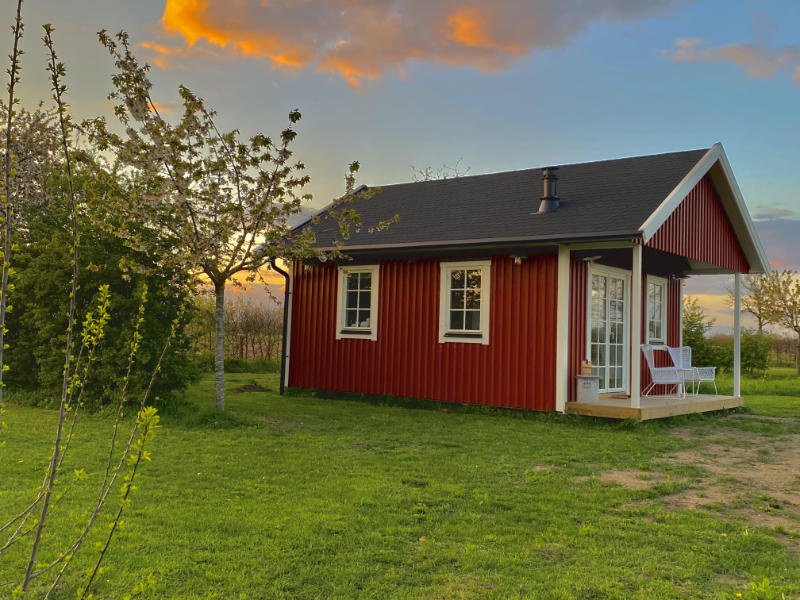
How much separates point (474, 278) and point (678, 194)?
345 centimetres

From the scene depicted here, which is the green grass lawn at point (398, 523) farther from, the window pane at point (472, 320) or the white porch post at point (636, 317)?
the window pane at point (472, 320)

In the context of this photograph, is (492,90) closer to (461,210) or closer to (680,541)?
(461,210)

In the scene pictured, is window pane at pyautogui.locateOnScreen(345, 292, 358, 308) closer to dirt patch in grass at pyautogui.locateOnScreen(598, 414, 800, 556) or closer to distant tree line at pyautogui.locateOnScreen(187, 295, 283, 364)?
dirt patch in grass at pyautogui.locateOnScreen(598, 414, 800, 556)

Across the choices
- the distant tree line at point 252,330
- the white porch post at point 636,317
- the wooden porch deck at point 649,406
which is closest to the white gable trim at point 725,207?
the white porch post at point 636,317

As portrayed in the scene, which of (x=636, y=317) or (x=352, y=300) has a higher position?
(x=352, y=300)

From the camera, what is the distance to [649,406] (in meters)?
9.98

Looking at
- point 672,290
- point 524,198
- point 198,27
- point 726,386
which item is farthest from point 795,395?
point 198,27

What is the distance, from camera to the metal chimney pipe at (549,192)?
1116cm

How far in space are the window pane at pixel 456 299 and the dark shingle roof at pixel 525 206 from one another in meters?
1.01

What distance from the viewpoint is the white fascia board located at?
9.36 meters

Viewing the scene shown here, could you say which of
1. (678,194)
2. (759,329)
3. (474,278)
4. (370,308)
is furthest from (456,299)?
(759,329)

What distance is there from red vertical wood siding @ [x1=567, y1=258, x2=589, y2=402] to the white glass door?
267 millimetres

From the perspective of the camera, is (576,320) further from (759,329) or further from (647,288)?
(759,329)

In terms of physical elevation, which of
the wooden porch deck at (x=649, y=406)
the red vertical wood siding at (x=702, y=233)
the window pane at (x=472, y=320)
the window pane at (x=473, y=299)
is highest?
the red vertical wood siding at (x=702, y=233)
